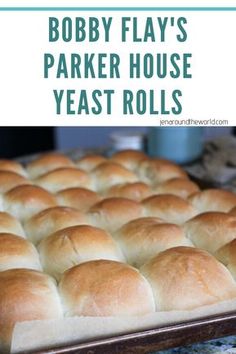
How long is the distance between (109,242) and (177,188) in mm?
463

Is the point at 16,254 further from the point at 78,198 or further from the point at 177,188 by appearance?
the point at 177,188

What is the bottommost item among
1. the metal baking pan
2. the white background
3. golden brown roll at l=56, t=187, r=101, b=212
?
the metal baking pan

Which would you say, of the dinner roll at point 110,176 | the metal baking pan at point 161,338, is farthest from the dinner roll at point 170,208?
the metal baking pan at point 161,338

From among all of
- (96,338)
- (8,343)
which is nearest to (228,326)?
(96,338)

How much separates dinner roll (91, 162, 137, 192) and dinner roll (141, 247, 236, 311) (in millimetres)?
625

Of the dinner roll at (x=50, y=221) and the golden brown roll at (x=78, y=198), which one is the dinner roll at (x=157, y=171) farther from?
the dinner roll at (x=50, y=221)

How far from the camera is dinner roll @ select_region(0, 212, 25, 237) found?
1.29m

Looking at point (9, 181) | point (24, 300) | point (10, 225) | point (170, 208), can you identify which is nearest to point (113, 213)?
point (170, 208)

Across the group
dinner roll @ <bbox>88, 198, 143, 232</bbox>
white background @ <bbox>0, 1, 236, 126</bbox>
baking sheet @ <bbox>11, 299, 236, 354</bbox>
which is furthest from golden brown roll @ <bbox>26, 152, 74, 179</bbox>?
baking sheet @ <bbox>11, 299, 236, 354</bbox>

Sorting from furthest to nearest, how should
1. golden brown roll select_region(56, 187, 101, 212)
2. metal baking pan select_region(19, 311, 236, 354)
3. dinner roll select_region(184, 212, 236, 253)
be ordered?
1. golden brown roll select_region(56, 187, 101, 212)
2. dinner roll select_region(184, 212, 236, 253)
3. metal baking pan select_region(19, 311, 236, 354)

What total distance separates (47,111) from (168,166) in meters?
0.77

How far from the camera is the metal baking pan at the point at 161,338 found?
0.89 meters

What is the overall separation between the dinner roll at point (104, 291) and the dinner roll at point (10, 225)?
0.93 ft

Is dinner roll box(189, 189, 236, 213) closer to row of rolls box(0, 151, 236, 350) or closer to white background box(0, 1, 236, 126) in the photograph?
row of rolls box(0, 151, 236, 350)
